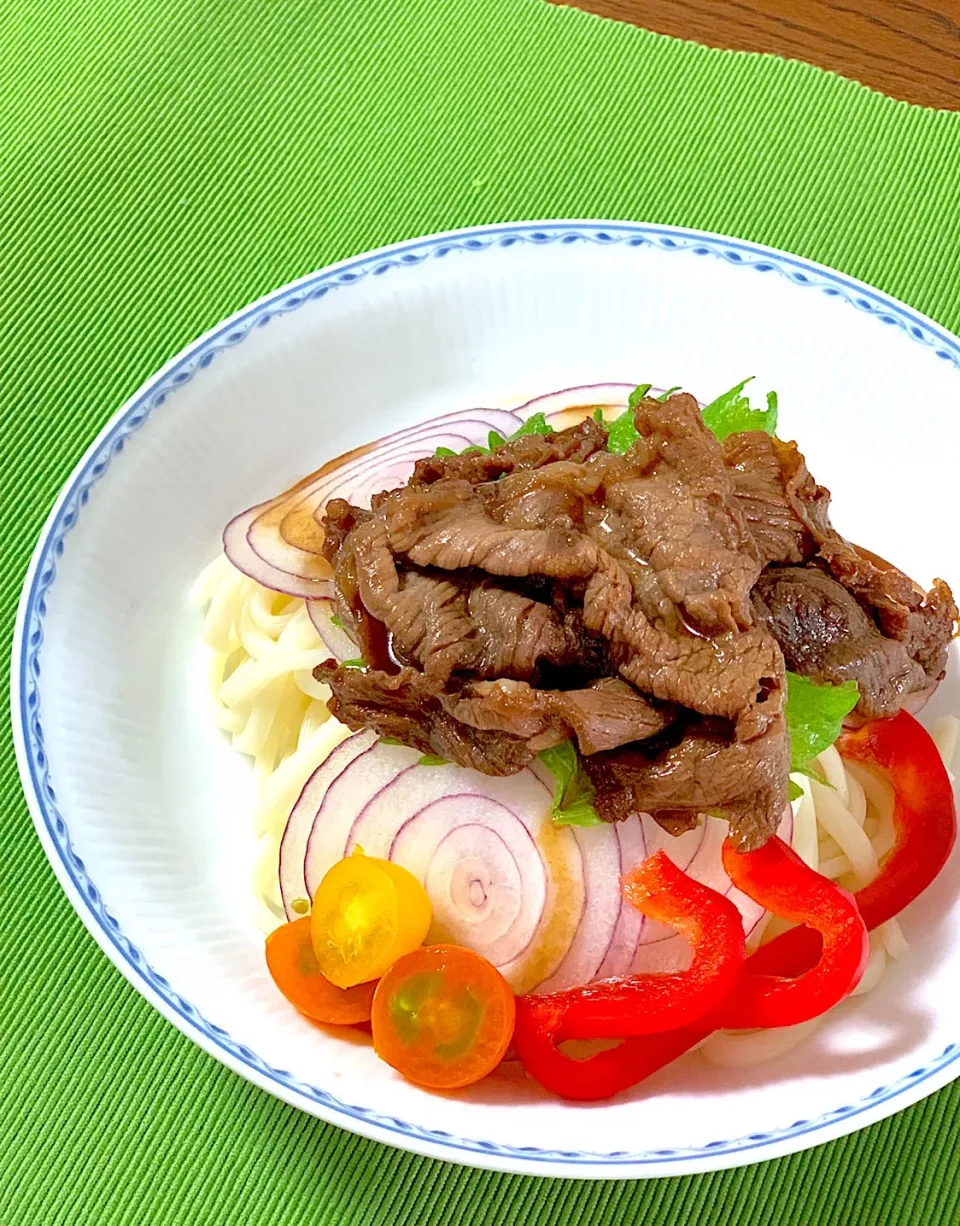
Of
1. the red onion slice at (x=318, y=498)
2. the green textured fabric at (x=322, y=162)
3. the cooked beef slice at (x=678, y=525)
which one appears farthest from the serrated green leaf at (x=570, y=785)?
the green textured fabric at (x=322, y=162)

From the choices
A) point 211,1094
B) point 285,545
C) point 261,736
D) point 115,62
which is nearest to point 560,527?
point 285,545

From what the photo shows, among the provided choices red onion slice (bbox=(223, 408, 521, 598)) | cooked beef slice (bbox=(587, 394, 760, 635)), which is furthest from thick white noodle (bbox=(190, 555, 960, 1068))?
cooked beef slice (bbox=(587, 394, 760, 635))

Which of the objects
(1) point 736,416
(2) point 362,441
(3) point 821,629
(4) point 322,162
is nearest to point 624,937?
(3) point 821,629

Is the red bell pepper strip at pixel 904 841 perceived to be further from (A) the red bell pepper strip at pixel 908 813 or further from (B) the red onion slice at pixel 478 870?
(B) the red onion slice at pixel 478 870

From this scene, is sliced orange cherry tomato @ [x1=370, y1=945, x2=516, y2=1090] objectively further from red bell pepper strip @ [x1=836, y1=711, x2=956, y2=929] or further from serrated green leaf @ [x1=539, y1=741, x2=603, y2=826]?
red bell pepper strip @ [x1=836, y1=711, x2=956, y2=929]

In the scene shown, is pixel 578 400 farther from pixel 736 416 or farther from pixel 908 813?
pixel 908 813

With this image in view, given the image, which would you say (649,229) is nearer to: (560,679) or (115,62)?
(560,679)
